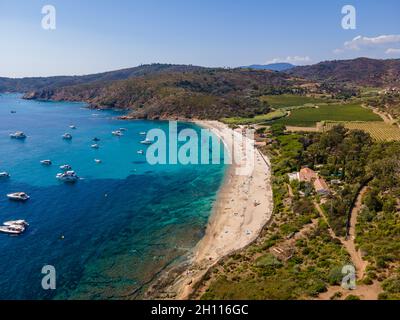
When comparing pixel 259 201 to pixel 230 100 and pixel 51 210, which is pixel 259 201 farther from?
pixel 230 100

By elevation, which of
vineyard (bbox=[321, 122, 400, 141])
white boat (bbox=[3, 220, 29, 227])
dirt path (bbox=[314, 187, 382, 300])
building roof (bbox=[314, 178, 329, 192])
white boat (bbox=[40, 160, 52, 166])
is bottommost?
dirt path (bbox=[314, 187, 382, 300])

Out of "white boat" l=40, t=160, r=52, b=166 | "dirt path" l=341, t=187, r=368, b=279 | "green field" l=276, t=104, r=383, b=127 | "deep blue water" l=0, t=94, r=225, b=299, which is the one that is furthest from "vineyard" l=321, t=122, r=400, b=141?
"white boat" l=40, t=160, r=52, b=166

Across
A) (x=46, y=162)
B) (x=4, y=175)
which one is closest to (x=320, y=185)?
(x=46, y=162)

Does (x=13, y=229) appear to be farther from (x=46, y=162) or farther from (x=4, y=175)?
(x=46, y=162)

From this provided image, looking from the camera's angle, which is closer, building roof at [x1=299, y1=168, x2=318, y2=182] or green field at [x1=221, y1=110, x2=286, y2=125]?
building roof at [x1=299, y1=168, x2=318, y2=182]

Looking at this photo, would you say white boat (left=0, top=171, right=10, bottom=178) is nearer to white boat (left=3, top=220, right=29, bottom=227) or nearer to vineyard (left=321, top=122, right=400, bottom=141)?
white boat (left=3, top=220, right=29, bottom=227)
